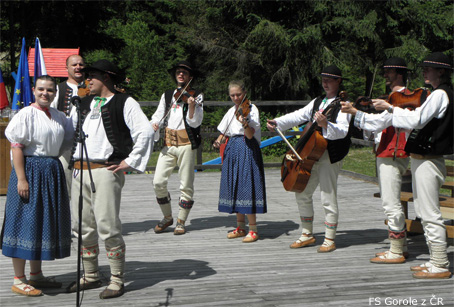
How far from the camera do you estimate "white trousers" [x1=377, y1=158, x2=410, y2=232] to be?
562 cm

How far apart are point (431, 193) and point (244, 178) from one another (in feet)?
7.06

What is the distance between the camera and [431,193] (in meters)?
5.11

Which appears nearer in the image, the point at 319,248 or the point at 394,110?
the point at 394,110

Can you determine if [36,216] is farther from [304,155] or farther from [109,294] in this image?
[304,155]

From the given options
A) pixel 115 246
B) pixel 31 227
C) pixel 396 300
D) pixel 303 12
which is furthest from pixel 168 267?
pixel 303 12

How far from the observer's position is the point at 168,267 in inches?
222

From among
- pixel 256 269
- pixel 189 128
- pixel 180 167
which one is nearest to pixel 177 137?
pixel 189 128

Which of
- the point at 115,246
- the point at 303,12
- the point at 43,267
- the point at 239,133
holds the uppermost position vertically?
the point at 303,12

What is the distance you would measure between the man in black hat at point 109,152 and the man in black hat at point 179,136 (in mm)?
2122

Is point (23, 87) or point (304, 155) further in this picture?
point (23, 87)

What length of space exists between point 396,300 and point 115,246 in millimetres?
2031

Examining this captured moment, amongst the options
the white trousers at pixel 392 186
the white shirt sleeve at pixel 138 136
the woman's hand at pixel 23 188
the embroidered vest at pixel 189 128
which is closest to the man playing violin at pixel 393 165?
the white trousers at pixel 392 186

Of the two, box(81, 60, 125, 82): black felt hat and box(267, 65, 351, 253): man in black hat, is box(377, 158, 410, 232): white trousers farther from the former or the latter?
box(81, 60, 125, 82): black felt hat

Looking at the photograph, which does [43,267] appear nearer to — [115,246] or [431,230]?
[115,246]
